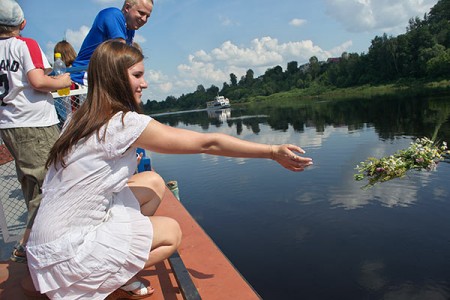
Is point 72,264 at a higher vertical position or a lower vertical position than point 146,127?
lower

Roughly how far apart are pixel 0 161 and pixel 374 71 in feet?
315

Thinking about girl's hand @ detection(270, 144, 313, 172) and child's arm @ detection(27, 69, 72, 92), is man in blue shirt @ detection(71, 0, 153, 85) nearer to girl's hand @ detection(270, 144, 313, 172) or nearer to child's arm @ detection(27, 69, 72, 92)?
child's arm @ detection(27, 69, 72, 92)

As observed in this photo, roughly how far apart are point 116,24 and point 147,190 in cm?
191

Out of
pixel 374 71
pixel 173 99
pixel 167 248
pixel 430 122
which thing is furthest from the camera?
pixel 173 99

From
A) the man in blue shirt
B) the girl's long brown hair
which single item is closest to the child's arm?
the man in blue shirt

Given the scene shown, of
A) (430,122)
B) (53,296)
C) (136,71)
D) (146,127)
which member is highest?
(136,71)

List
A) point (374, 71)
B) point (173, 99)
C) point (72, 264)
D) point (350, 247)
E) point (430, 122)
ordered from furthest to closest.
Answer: point (173, 99), point (374, 71), point (430, 122), point (350, 247), point (72, 264)

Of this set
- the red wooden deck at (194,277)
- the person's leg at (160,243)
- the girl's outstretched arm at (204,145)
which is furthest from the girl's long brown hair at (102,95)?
the red wooden deck at (194,277)

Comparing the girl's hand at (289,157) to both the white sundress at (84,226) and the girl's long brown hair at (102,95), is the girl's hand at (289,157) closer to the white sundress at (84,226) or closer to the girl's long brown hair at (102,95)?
the white sundress at (84,226)

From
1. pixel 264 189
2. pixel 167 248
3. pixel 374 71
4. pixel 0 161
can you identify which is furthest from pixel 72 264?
pixel 374 71

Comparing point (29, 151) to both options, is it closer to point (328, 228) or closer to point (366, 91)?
point (328, 228)

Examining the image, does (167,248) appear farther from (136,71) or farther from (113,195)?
(136,71)

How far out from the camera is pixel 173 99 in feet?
513

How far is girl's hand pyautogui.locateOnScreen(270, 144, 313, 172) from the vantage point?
254 cm
